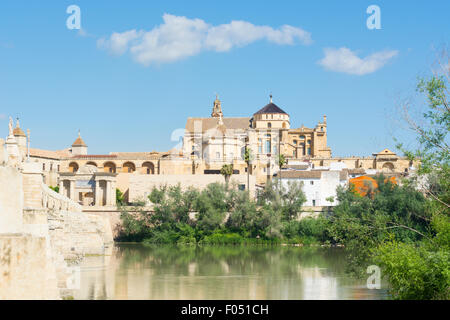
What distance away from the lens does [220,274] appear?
→ 24.1 m

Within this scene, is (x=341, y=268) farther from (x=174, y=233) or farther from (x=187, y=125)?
(x=187, y=125)

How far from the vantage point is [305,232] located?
36906 millimetres

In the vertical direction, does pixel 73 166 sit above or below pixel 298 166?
above

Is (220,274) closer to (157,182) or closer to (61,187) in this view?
(157,182)

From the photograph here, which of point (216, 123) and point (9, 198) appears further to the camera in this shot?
point (216, 123)

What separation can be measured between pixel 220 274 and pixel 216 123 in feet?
148

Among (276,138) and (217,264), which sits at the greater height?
(276,138)

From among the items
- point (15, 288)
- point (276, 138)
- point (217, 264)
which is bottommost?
point (217, 264)

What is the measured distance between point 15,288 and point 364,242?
32.2 ft

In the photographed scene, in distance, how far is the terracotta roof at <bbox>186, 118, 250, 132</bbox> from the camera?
68500 mm

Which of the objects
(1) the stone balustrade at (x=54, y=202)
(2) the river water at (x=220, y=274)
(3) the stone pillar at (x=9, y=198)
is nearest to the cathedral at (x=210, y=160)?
(2) the river water at (x=220, y=274)

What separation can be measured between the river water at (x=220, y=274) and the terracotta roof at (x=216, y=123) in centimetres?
3440

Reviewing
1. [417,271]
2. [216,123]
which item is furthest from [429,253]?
[216,123]
